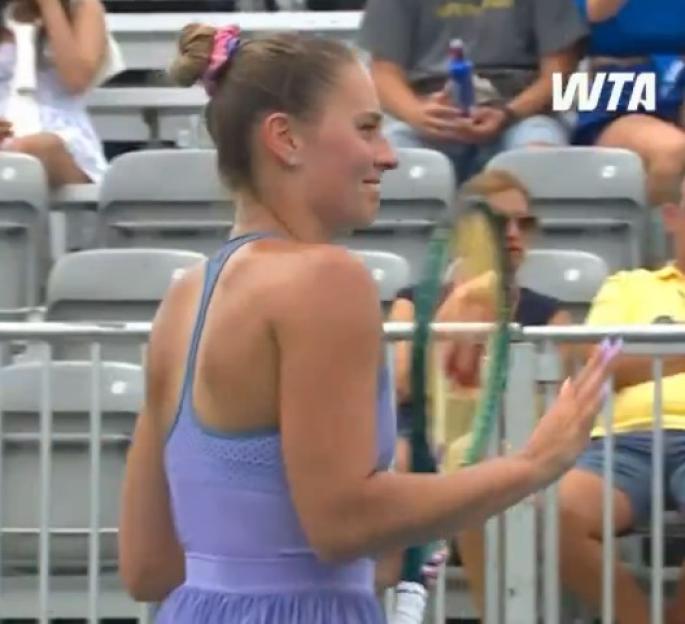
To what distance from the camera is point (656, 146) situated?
5.25m

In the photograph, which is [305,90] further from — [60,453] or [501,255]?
[60,453]

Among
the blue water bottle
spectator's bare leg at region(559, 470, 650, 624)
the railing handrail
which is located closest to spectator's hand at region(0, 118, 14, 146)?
the blue water bottle

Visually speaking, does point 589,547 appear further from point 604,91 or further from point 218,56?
point 604,91

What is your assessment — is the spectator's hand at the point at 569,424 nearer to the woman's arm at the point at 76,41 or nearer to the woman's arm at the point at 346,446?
the woman's arm at the point at 346,446

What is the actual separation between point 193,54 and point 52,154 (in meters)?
3.58

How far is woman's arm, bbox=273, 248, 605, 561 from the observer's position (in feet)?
6.08

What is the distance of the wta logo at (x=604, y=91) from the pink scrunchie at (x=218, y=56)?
3.57m

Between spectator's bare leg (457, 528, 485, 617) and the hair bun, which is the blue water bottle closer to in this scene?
spectator's bare leg (457, 528, 485, 617)

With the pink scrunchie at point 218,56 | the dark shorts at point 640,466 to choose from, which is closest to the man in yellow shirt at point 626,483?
the dark shorts at point 640,466

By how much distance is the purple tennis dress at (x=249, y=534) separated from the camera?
6.38ft

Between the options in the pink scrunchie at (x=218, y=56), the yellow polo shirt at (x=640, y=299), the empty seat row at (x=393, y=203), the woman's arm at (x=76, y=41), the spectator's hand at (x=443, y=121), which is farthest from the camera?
the woman's arm at (x=76, y=41)

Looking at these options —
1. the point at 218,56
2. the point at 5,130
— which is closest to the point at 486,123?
the point at 5,130

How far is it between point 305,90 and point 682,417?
208 cm

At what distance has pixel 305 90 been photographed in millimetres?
1962
